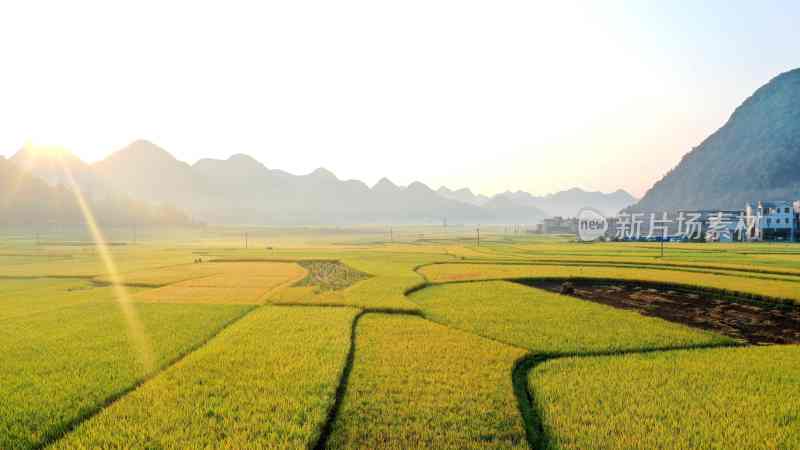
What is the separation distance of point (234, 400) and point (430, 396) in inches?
151

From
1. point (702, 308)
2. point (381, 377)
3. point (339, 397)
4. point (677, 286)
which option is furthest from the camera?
point (677, 286)

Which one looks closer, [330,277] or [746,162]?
[330,277]

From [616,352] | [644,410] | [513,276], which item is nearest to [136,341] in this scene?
[644,410]

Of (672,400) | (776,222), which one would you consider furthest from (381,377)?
(776,222)

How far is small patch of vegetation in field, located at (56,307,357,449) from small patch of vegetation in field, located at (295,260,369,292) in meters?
11.2

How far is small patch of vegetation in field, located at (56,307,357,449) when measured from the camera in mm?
6445

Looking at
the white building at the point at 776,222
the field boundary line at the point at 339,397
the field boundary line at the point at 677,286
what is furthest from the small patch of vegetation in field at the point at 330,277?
the white building at the point at 776,222

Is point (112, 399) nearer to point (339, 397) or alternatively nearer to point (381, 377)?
point (339, 397)

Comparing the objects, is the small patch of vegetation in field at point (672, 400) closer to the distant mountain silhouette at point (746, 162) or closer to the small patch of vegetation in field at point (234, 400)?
the small patch of vegetation in field at point (234, 400)

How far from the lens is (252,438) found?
6.43m

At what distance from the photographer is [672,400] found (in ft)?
25.7

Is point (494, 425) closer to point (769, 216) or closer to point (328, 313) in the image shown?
point (328, 313)

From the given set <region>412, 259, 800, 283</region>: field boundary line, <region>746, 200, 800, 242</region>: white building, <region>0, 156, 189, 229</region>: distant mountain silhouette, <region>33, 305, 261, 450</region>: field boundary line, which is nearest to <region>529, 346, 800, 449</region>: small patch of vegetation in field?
<region>33, 305, 261, 450</region>: field boundary line

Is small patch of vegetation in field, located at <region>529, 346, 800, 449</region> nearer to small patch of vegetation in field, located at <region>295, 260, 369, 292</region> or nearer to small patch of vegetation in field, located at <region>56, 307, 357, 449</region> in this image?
small patch of vegetation in field, located at <region>56, 307, 357, 449</region>
